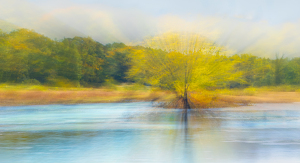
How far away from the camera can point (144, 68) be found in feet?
89.0

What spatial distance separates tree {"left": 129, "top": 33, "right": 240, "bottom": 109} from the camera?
84.0ft

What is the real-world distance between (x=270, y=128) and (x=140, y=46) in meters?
15.9

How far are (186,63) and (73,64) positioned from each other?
38.9 m

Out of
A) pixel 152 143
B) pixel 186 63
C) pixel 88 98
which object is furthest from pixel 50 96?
pixel 152 143

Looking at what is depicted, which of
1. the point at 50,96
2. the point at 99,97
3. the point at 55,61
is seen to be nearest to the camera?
the point at 50,96

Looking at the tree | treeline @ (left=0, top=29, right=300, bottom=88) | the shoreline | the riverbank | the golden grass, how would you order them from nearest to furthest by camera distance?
the tree
the riverbank
the shoreline
the golden grass
treeline @ (left=0, top=29, right=300, bottom=88)

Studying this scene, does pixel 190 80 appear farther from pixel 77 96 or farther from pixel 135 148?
pixel 77 96

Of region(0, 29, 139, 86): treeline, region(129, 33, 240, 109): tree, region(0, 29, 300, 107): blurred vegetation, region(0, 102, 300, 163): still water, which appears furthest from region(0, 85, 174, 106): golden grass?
region(0, 102, 300, 163): still water

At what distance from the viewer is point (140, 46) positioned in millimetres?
28375

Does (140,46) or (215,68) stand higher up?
(140,46)

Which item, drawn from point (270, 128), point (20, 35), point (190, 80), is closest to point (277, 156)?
point (270, 128)

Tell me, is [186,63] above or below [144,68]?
above

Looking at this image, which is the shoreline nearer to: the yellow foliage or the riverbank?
the riverbank

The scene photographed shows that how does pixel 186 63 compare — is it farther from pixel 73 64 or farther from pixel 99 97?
pixel 73 64
